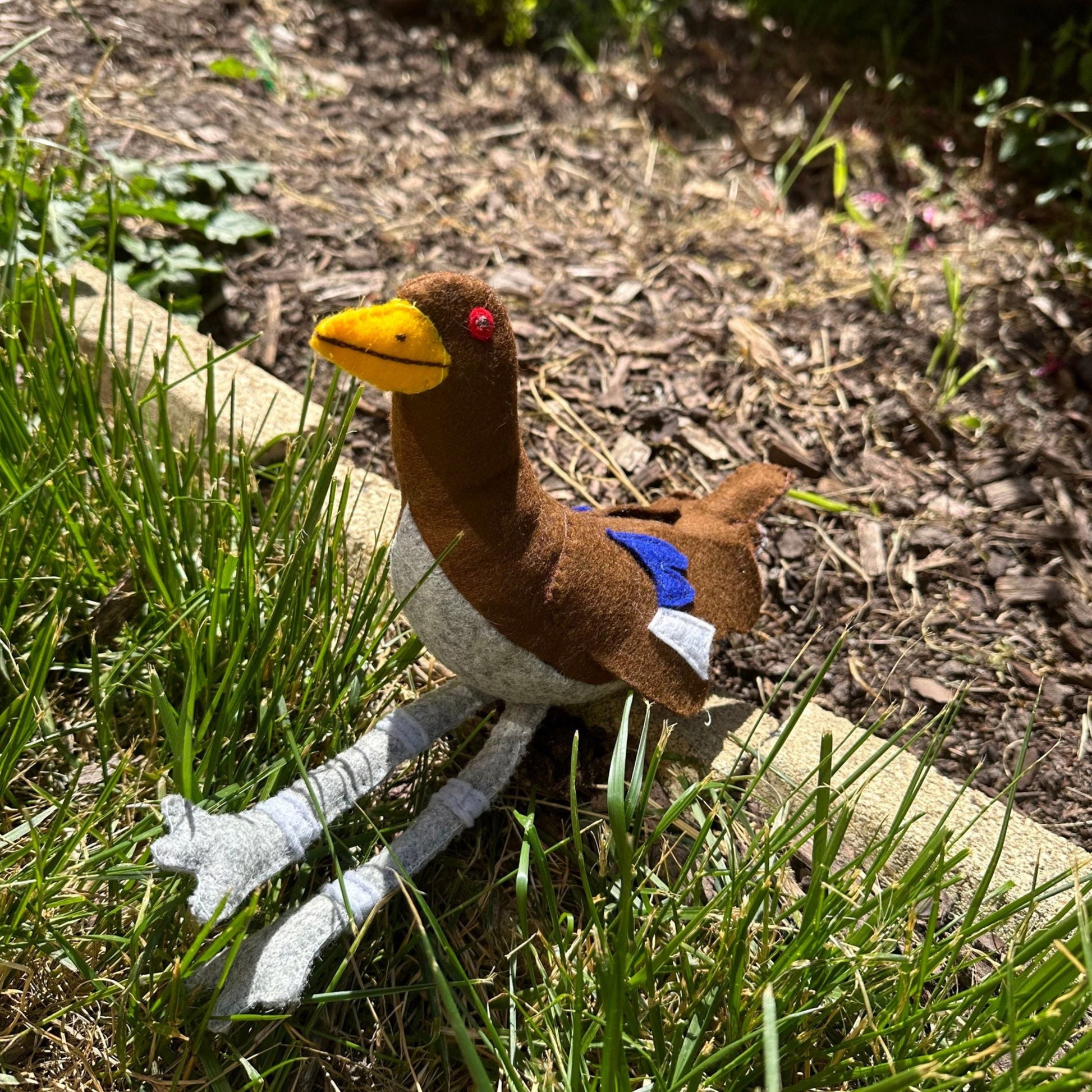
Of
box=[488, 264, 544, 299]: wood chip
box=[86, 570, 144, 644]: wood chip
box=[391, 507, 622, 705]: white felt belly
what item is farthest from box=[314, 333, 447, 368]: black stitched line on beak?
box=[488, 264, 544, 299]: wood chip

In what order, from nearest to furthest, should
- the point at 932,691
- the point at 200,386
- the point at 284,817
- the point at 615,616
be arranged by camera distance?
the point at 284,817
the point at 615,616
the point at 932,691
the point at 200,386

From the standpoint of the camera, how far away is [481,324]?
3.94 ft

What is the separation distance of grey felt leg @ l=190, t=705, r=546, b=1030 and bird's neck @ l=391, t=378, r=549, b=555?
0.31 metres

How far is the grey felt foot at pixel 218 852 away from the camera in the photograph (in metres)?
1.11

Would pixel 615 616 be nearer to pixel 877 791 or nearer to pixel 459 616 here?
pixel 459 616

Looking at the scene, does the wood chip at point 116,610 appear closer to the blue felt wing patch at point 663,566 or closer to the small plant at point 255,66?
the blue felt wing patch at point 663,566

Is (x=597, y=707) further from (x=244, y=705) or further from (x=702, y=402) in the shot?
(x=702, y=402)

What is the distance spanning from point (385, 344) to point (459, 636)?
0.39 m

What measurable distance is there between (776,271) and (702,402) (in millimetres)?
611

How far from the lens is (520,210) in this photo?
2.75 meters

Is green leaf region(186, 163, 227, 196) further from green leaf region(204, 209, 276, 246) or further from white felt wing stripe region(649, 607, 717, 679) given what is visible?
white felt wing stripe region(649, 607, 717, 679)

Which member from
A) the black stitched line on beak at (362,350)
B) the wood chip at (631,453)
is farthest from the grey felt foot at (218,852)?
the wood chip at (631,453)

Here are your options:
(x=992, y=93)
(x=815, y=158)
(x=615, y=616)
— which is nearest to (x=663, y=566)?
(x=615, y=616)

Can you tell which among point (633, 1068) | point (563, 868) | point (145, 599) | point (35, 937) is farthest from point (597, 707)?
point (35, 937)
